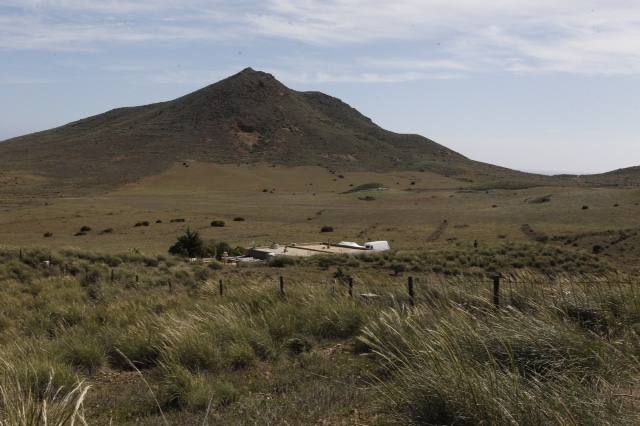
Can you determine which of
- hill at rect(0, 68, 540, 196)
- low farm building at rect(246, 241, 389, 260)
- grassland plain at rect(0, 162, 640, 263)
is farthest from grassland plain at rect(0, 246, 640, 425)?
hill at rect(0, 68, 540, 196)

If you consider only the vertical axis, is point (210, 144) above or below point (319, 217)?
above

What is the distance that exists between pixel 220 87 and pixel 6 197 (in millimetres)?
113695

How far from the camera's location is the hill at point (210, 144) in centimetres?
13275

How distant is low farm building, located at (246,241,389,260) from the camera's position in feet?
121

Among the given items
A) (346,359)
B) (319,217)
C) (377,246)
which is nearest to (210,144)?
(319,217)

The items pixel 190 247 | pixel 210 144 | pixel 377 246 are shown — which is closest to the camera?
pixel 190 247

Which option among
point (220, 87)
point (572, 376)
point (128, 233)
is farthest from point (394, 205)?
point (220, 87)

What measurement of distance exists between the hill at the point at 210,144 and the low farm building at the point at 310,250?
3057 inches

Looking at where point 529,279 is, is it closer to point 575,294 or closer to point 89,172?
point 575,294

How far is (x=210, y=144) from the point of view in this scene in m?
158

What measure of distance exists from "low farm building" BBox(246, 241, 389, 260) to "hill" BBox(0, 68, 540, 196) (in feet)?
255

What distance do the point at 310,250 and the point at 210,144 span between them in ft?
401

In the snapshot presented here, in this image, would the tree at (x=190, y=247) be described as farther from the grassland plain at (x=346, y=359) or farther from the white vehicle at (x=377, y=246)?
the grassland plain at (x=346, y=359)

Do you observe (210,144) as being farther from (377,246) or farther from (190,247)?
(377,246)
